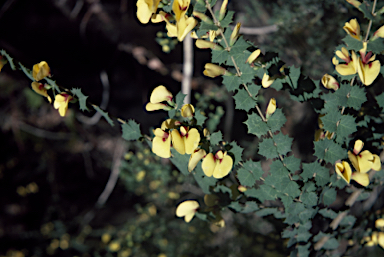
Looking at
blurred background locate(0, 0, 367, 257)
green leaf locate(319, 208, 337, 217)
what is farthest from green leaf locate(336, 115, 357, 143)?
blurred background locate(0, 0, 367, 257)

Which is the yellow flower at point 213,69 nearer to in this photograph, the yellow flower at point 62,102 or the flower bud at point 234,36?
the flower bud at point 234,36

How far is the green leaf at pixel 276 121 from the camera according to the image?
19.5 inches

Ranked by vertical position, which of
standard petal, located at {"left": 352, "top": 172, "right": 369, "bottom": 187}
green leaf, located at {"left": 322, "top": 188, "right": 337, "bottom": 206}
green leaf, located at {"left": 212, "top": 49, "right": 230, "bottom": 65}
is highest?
green leaf, located at {"left": 212, "top": 49, "right": 230, "bottom": 65}

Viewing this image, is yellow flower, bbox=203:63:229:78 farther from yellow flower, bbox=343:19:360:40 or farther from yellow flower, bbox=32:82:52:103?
yellow flower, bbox=32:82:52:103

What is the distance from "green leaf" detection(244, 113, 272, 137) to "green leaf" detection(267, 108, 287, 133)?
0.04ft

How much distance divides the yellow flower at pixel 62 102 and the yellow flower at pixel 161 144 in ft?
0.65

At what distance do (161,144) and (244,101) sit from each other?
19cm

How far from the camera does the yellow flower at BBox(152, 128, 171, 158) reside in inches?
18.4

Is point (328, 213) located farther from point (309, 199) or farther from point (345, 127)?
point (345, 127)

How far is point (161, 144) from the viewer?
47cm

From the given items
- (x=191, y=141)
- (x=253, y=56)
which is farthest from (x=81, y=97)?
(x=253, y=56)

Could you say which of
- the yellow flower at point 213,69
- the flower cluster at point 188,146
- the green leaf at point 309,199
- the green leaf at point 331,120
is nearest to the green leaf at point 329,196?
the green leaf at point 309,199

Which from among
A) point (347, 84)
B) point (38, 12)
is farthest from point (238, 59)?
point (38, 12)

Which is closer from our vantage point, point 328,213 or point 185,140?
point 185,140
